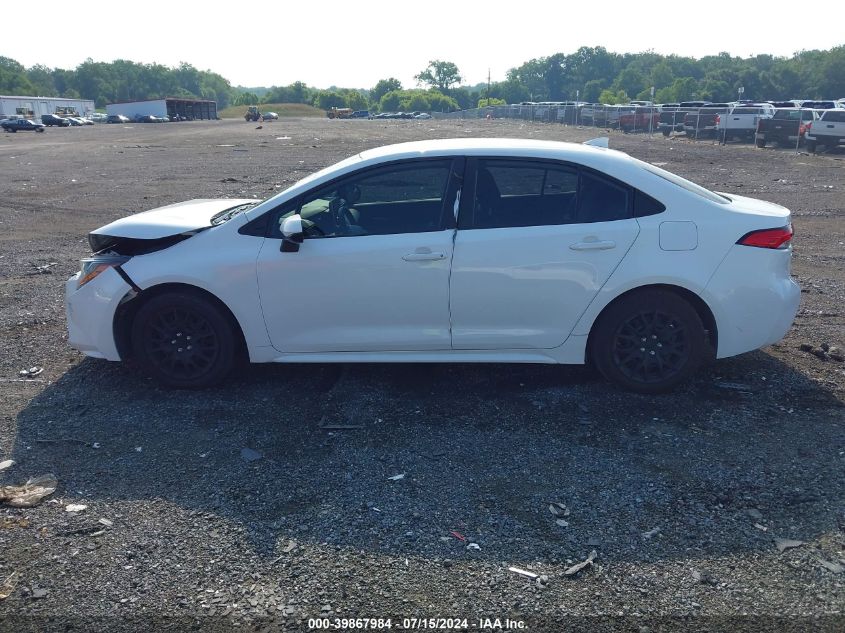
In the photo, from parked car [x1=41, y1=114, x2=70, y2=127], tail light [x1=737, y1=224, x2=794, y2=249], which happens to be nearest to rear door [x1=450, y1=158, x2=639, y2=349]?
tail light [x1=737, y1=224, x2=794, y2=249]

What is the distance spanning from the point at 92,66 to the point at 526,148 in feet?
620

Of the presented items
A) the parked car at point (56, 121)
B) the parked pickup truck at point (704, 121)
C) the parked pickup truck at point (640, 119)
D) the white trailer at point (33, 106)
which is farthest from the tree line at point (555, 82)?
the parked car at point (56, 121)

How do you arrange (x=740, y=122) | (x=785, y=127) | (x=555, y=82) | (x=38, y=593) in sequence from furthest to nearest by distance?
1. (x=555, y=82)
2. (x=740, y=122)
3. (x=785, y=127)
4. (x=38, y=593)

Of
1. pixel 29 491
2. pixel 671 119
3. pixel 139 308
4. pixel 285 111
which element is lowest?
pixel 285 111

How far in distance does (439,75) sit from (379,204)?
665 feet

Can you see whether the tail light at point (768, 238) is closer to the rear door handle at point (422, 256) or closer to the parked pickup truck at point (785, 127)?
the rear door handle at point (422, 256)

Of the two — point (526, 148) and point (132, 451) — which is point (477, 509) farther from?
point (526, 148)

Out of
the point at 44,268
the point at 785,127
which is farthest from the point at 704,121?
the point at 44,268

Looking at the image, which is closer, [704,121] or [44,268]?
[44,268]

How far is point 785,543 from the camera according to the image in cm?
355

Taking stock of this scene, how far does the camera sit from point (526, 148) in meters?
5.30

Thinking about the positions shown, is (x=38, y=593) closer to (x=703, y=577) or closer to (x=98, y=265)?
(x=98, y=265)

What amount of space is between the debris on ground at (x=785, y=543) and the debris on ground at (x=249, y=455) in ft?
9.32

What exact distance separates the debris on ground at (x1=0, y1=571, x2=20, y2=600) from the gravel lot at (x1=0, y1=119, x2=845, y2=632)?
0.01m
